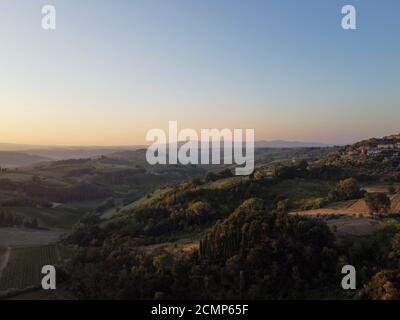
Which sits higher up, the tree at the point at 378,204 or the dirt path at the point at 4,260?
the tree at the point at 378,204

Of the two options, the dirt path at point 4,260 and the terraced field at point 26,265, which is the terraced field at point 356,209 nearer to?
the terraced field at point 26,265

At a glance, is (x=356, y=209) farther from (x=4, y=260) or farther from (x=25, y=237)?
(x=25, y=237)

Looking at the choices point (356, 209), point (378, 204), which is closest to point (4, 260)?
point (356, 209)

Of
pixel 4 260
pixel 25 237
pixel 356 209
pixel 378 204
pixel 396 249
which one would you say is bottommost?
pixel 25 237

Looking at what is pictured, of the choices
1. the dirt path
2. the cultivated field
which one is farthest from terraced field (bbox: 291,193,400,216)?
the cultivated field

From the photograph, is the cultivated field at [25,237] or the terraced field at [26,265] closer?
the terraced field at [26,265]

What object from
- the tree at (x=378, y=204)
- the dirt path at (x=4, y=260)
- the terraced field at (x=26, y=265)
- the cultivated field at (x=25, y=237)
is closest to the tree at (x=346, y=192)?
the tree at (x=378, y=204)
